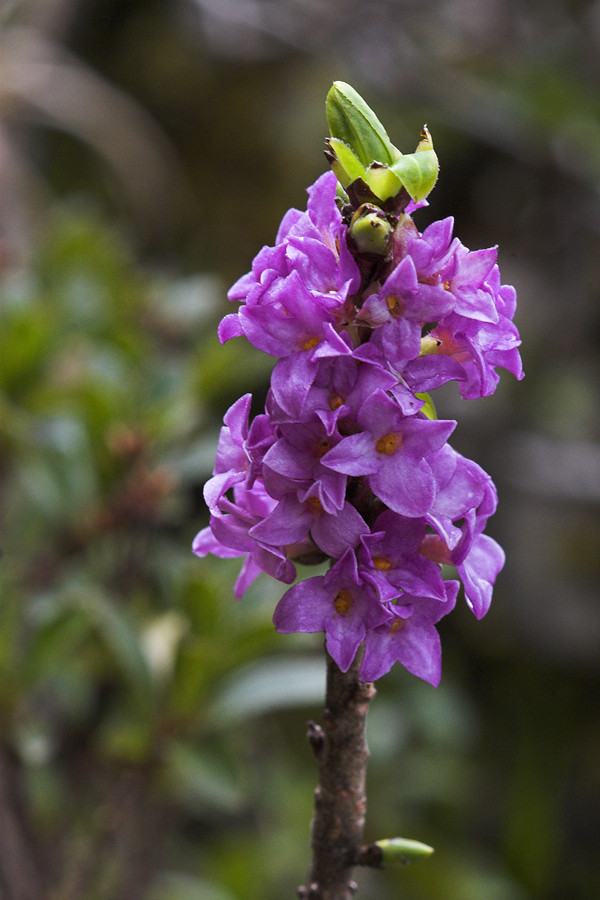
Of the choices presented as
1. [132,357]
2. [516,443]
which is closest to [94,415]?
[132,357]

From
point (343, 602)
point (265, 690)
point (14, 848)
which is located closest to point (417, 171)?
point (343, 602)

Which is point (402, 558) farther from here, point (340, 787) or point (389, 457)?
point (340, 787)

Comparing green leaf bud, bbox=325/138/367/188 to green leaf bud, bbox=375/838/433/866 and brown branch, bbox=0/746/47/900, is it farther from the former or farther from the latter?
brown branch, bbox=0/746/47/900

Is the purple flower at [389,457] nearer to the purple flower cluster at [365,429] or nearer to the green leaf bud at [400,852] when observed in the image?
the purple flower cluster at [365,429]

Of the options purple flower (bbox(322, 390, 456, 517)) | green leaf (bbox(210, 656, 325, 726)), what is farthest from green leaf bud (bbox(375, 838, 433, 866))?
green leaf (bbox(210, 656, 325, 726))

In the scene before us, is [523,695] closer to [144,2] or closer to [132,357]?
[132,357]
